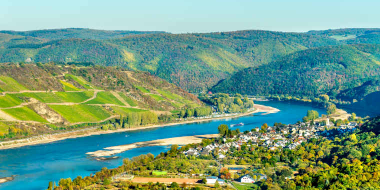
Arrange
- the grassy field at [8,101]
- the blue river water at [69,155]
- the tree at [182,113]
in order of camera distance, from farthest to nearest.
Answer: the tree at [182,113] → the grassy field at [8,101] → the blue river water at [69,155]

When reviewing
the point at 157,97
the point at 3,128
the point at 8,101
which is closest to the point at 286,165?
the point at 3,128

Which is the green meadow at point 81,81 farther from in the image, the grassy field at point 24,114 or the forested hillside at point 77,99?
the grassy field at point 24,114

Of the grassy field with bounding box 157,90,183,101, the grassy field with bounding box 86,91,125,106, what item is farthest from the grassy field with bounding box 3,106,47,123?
the grassy field with bounding box 157,90,183,101

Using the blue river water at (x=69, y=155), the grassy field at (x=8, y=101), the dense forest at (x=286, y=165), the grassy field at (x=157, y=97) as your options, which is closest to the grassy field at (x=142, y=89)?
the grassy field at (x=157, y=97)

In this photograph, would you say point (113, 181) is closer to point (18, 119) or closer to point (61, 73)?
point (18, 119)

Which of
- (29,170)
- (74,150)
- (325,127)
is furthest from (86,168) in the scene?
(325,127)

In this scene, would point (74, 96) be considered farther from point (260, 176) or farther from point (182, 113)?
point (260, 176)
